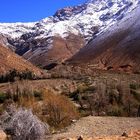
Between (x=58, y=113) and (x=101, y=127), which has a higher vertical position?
(x=58, y=113)

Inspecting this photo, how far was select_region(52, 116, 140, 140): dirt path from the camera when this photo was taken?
25.7 m

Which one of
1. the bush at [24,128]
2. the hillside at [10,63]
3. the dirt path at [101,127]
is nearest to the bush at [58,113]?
the dirt path at [101,127]

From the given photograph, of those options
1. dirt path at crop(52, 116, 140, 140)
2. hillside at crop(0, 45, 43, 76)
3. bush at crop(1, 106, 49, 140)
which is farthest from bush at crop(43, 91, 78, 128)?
hillside at crop(0, 45, 43, 76)

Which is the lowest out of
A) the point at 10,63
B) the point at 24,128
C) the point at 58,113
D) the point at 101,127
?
the point at 101,127

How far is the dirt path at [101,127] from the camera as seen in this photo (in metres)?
25.7

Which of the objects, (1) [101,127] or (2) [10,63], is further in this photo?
(2) [10,63]

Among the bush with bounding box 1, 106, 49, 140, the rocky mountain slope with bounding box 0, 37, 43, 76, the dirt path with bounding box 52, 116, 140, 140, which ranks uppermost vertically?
the rocky mountain slope with bounding box 0, 37, 43, 76

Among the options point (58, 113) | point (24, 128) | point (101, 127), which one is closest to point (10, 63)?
point (58, 113)

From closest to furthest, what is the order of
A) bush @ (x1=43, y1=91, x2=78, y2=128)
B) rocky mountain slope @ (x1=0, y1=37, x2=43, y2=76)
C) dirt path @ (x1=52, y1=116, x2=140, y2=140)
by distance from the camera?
dirt path @ (x1=52, y1=116, x2=140, y2=140)
bush @ (x1=43, y1=91, x2=78, y2=128)
rocky mountain slope @ (x1=0, y1=37, x2=43, y2=76)

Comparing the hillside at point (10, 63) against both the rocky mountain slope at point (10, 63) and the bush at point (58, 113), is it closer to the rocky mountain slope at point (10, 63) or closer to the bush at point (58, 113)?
the rocky mountain slope at point (10, 63)

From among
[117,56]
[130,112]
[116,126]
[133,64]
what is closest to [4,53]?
[133,64]

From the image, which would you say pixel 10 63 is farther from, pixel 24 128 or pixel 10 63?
pixel 24 128

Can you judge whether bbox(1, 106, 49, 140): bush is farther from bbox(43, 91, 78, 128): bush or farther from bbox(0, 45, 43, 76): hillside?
bbox(0, 45, 43, 76): hillside

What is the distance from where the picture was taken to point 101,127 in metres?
27.6
